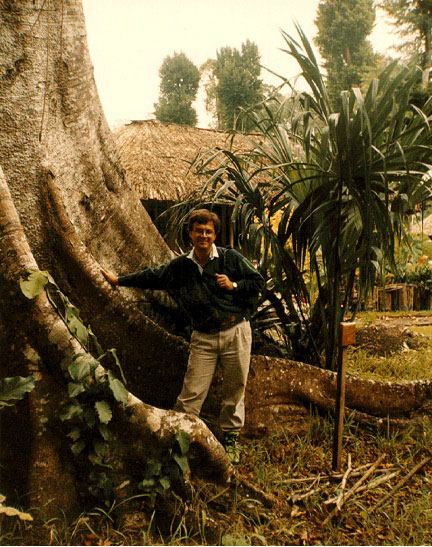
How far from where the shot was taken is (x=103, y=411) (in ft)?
6.20

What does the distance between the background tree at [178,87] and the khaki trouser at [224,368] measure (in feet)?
35.8

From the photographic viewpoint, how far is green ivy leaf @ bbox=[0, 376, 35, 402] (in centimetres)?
177

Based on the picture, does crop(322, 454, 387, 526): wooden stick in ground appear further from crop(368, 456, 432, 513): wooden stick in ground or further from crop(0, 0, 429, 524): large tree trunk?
crop(0, 0, 429, 524): large tree trunk

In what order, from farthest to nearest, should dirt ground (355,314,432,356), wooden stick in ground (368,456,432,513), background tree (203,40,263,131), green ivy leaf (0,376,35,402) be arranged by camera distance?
1. background tree (203,40,263,131)
2. dirt ground (355,314,432,356)
3. wooden stick in ground (368,456,432,513)
4. green ivy leaf (0,376,35,402)

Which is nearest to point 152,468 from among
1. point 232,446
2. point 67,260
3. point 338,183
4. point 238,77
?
point 232,446

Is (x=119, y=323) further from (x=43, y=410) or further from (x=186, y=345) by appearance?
(x=43, y=410)

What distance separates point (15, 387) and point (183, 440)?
74cm

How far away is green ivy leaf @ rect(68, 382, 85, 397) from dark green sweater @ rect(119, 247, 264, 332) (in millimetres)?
776

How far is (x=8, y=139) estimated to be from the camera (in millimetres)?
2438

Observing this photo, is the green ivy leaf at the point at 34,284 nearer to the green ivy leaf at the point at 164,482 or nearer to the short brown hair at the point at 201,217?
the short brown hair at the point at 201,217

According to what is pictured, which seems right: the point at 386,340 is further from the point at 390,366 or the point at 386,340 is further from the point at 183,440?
the point at 183,440

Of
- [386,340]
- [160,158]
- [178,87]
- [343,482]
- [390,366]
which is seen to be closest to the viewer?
[343,482]

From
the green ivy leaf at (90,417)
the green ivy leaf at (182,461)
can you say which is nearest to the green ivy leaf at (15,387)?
the green ivy leaf at (90,417)

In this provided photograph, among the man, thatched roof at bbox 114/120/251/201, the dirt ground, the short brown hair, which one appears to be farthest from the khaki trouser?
thatched roof at bbox 114/120/251/201
